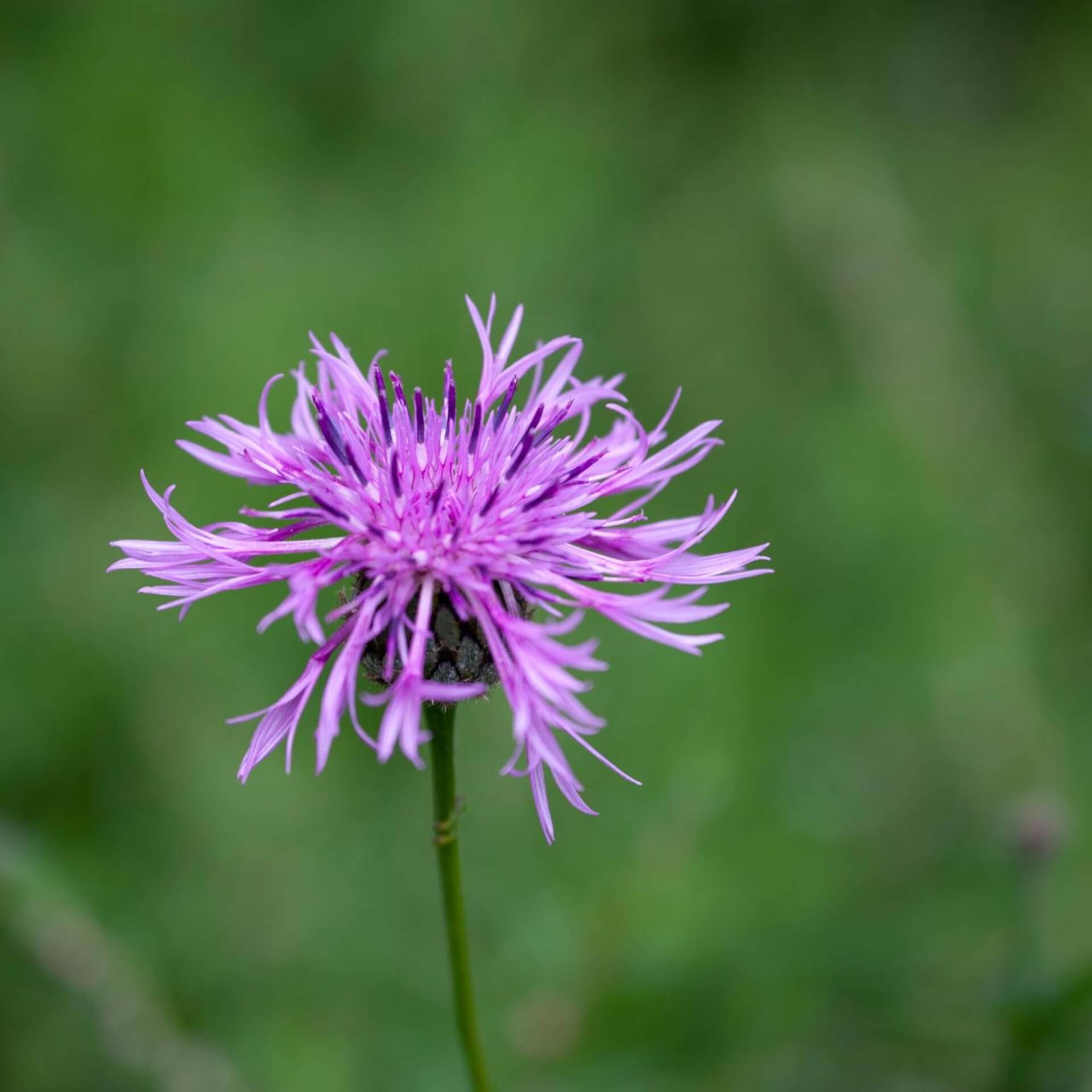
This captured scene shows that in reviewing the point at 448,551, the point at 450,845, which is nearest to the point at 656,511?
the point at 448,551

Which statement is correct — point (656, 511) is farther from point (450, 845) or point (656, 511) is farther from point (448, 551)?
point (450, 845)

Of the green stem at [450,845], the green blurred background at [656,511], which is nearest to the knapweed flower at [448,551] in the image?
the green stem at [450,845]

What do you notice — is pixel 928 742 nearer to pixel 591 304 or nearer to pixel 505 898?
pixel 505 898

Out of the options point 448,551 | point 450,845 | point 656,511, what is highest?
A: point 656,511

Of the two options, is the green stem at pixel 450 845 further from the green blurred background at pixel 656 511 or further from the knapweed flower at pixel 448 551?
the green blurred background at pixel 656 511

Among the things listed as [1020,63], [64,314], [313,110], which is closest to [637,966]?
[64,314]

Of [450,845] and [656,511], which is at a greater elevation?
[656,511]

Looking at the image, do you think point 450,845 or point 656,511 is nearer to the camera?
point 450,845

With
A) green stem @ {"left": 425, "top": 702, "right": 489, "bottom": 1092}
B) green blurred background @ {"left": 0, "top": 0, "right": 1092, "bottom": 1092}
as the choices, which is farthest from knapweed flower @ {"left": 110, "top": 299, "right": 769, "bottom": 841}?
green blurred background @ {"left": 0, "top": 0, "right": 1092, "bottom": 1092}
